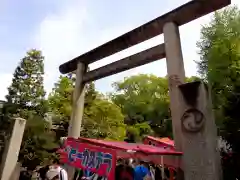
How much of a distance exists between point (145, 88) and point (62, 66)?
87.9ft

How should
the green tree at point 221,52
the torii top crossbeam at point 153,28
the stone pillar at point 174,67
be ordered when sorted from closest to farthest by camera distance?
the stone pillar at point 174,67
the torii top crossbeam at point 153,28
the green tree at point 221,52

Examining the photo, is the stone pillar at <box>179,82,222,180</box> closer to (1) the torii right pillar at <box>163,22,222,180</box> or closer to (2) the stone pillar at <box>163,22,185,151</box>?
(1) the torii right pillar at <box>163,22,222,180</box>

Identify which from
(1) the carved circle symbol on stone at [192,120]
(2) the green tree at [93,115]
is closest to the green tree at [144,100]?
(2) the green tree at [93,115]

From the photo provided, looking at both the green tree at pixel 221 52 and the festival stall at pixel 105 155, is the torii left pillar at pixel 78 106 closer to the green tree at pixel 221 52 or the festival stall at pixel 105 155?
the festival stall at pixel 105 155

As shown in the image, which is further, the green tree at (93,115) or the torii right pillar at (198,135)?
the green tree at (93,115)

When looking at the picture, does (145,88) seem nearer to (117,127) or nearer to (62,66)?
(117,127)

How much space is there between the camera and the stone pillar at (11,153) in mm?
5320

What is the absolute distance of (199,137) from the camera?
3.61 metres

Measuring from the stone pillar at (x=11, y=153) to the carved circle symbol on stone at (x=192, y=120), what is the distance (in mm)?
3414

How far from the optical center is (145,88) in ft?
114

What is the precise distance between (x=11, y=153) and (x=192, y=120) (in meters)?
3.67

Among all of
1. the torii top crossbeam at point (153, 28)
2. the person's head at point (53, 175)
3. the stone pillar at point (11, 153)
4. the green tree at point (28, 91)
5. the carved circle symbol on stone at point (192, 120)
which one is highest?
the green tree at point (28, 91)

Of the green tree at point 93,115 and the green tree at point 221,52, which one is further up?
the green tree at point 221,52

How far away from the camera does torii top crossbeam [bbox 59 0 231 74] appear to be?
17.0ft
